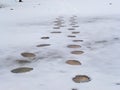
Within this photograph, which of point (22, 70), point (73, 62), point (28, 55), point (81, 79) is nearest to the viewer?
point (81, 79)

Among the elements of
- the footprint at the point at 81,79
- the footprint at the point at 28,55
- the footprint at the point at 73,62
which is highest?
the footprint at the point at 81,79

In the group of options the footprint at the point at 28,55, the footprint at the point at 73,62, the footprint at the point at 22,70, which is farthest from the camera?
the footprint at the point at 28,55

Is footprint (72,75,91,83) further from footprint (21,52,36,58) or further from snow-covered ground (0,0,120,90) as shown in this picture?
footprint (21,52,36,58)

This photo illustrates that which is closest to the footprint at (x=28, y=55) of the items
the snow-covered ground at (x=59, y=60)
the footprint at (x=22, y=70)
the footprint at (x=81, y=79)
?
the snow-covered ground at (x=59, y=60)

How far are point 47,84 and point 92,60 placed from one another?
Result: 710 mm

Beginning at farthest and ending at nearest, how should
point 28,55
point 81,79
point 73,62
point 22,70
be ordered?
point 28,55 → point 73,62 → point 22,70 → point 81,79

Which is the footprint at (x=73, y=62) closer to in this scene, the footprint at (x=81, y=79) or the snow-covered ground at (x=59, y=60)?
the snow-covered ground at (x=59, y=60)

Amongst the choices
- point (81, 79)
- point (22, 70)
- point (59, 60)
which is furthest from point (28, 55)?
point (81, 79)

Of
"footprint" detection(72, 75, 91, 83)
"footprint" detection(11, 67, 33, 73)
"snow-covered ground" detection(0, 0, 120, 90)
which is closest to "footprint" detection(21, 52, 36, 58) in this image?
"snow-covered ground" detection(0, 0, 120, 90)

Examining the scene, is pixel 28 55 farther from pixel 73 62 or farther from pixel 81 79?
pixel 81 79

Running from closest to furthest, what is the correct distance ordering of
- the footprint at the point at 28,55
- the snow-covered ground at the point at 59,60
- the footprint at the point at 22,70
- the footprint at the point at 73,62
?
the snow-covered ground at the point at 59,60, the footprint at the point at 22,70, the footprint at the point at 73,62, the footprint at the point at 28,55

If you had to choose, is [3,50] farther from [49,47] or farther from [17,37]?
[17,37]

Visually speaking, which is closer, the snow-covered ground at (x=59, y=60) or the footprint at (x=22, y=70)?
the snow-covered ground at (x=59, y=60)

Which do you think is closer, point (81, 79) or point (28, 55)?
point (81, 79)
